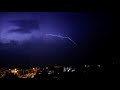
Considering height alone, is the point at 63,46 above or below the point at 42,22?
below

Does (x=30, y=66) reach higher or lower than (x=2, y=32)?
lower

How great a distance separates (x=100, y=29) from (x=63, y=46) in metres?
0.69

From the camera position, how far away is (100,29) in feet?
12.7

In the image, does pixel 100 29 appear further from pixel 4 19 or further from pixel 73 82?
pixel 4 19

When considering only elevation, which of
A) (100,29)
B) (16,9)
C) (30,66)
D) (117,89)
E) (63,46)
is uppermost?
(16,9)

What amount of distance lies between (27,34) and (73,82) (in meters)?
1.09

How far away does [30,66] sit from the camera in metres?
3.72

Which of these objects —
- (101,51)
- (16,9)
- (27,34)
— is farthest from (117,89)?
(16,9)

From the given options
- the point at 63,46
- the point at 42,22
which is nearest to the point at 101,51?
the point at 63,46

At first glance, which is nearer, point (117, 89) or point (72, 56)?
point (117, 89)

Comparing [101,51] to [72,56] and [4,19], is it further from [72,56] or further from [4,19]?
[4,19]

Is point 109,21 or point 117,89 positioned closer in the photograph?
point 117,89

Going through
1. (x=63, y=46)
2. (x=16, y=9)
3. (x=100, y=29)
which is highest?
(x=16, y=9)

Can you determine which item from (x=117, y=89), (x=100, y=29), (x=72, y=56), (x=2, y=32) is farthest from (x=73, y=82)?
(x=2, y=32)
